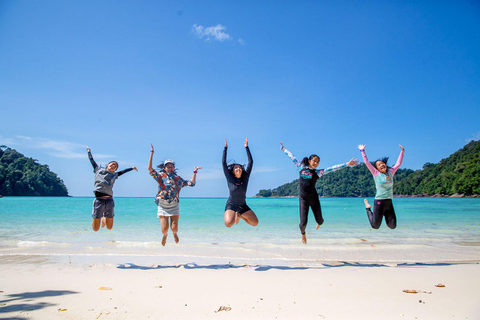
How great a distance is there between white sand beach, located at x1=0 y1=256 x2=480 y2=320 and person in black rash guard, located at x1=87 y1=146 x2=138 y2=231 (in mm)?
1215

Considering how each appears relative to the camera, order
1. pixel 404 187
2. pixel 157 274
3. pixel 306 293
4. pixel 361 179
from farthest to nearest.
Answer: pixel 404 187, pixel 361 179, pixel 157 274, pixel 306 293

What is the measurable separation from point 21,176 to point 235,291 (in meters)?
108

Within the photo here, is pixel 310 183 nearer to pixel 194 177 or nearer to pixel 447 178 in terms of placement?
pixel 194 177

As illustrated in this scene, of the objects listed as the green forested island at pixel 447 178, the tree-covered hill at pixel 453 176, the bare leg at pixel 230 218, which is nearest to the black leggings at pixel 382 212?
the bare leg at pixel 230 218

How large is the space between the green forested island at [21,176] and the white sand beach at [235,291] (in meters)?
102

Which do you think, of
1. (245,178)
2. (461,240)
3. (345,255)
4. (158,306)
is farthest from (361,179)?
(158,306)

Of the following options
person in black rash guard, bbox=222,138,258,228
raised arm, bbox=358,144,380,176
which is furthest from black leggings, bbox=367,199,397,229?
person in black rash guard, bbox=222,138,258,228

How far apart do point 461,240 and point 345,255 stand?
6.75 m

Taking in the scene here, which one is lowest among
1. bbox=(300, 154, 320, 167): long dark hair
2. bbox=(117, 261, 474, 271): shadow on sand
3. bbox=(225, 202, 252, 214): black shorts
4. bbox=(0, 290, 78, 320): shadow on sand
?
bbox=(117, 261, 474, 271): shadow on sand

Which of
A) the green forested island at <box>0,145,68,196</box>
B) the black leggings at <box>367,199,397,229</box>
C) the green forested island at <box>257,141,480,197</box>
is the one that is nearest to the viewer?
the black leggings at <box>367,199,397,229</box>

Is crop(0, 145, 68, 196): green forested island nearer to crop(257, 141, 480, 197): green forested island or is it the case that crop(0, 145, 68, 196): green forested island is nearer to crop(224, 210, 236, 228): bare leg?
crop(257, 141, 480, 197): green forested island

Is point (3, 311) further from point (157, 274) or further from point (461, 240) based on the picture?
point (461, 240)

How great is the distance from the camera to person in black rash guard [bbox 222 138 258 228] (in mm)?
7395

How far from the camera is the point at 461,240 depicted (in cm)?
1267
